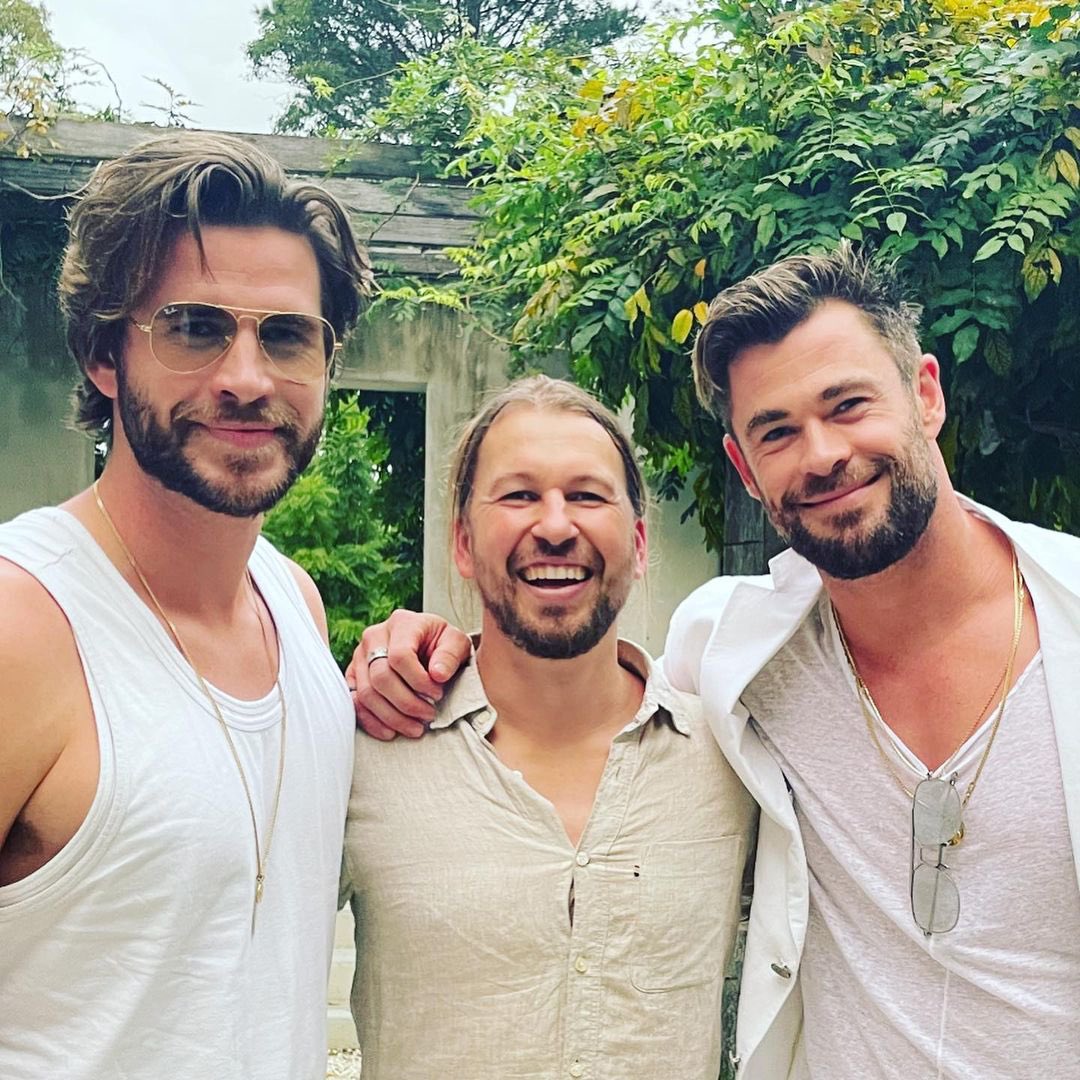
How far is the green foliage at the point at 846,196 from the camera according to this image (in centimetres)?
318

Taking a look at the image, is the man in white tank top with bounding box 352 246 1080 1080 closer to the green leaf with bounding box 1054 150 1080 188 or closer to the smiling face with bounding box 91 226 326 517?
the smiling face with bounding box 91 226 326 517

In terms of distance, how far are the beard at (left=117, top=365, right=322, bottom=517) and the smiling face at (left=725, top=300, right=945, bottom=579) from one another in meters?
0.83

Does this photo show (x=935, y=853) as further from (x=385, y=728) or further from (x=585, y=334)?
(x=585, y=334)

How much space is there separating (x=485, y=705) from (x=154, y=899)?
2.32 ft

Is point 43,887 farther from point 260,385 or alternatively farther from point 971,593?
point 971,593

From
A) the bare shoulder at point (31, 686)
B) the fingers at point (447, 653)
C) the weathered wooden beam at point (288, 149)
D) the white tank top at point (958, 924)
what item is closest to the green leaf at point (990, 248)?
the white tank top at point (958, 924)

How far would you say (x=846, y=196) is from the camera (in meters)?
3.40

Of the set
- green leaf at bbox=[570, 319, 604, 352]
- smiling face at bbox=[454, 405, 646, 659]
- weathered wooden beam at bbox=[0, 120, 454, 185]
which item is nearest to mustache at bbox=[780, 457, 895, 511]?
smiling face at bbox=[454, 405, 646, 659]

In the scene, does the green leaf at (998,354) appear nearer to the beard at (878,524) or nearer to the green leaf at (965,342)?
the green leaf at (965,342)

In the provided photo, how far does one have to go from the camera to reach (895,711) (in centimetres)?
192

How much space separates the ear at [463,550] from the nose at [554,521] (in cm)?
17

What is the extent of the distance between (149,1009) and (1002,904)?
1.20 meters

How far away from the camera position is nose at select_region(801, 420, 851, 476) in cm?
190

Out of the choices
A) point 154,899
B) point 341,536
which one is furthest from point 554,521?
point 341,536
